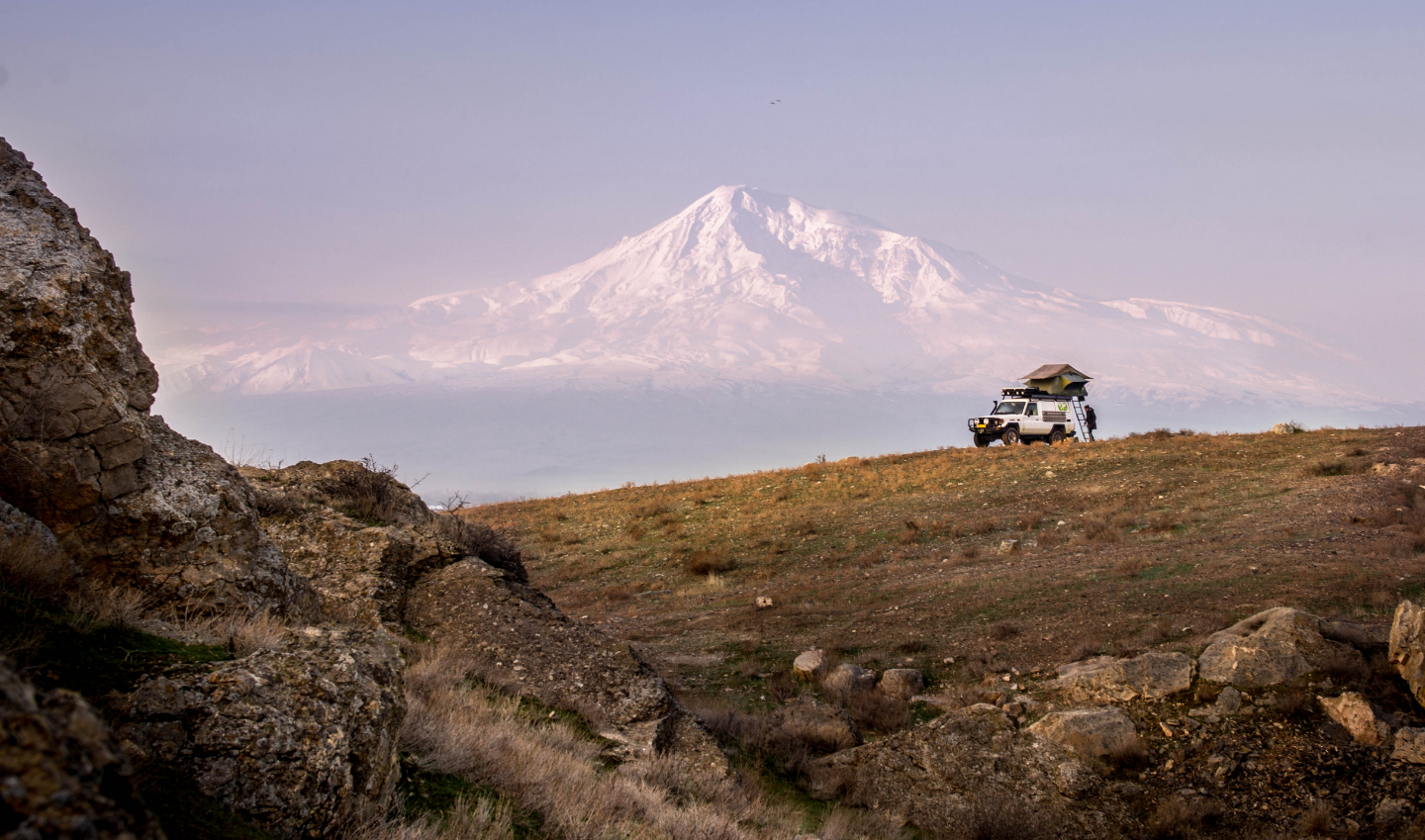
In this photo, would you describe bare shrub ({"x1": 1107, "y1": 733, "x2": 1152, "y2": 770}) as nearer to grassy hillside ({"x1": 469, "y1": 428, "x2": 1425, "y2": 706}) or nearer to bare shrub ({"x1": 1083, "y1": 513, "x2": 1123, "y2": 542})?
grassy hillside ({"x1": 469, "y1": 428, "x2": 1425, "y2": 706})

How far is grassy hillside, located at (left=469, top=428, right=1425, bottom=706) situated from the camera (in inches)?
489

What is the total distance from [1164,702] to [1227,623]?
400 cm

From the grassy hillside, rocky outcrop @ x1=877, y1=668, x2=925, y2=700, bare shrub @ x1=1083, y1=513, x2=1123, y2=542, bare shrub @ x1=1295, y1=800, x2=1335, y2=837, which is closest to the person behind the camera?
bare shrub @ x1=1295, y1=800, x2=1335, y2=837

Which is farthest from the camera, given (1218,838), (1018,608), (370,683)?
(1018,608)

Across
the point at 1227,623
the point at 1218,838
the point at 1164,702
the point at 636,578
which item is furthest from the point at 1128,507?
the point at 1218,838

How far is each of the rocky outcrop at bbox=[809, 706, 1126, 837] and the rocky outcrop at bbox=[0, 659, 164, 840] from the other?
707 centimetres

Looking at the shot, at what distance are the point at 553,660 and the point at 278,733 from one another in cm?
469

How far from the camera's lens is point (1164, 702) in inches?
314

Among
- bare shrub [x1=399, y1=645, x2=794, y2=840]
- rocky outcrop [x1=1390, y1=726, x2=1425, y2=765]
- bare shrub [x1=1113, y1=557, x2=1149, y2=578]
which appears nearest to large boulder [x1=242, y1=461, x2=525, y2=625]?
bare shrub [x1=399, y1=645, x2=794, y2=840]

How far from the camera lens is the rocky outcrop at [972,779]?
716cm

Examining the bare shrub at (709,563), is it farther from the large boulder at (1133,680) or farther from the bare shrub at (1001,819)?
the bare shrub at (1001,819)

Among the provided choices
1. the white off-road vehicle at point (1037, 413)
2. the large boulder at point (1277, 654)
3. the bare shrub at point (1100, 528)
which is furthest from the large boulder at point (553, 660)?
the white off-road vehicle at point (1037, 413)

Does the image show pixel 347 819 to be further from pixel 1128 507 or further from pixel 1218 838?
pixel 1128 507

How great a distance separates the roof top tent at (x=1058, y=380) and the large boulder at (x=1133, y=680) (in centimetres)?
2860
